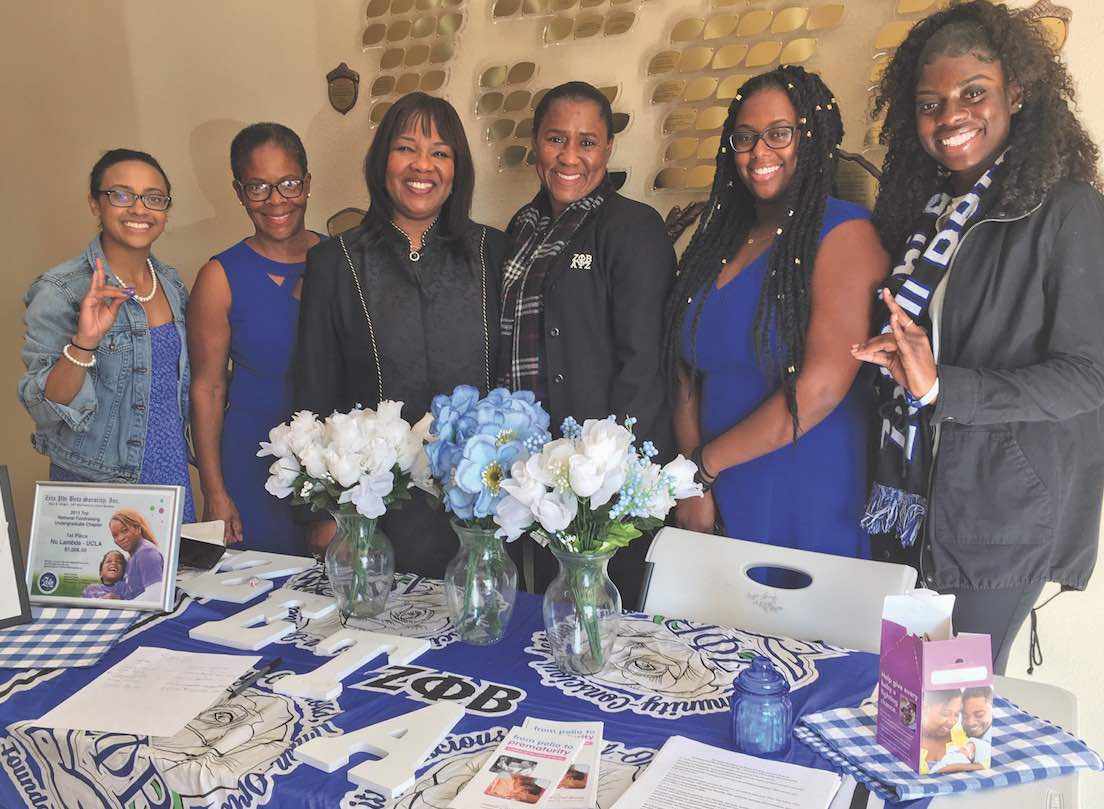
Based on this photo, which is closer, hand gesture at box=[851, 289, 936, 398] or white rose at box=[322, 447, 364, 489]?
white rose at box=[322, 447, 364, 489]

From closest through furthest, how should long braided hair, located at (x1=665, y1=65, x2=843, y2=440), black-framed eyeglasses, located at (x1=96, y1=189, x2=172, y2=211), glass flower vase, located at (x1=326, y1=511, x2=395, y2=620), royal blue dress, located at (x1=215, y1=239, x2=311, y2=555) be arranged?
1. glass flower vase, located at (x1=326, y1=511, x2=395, y2=620)
2. long braided hair, located at (x1=665, y1=65, x2=843, y2=440)
3. black-framed eyeglasses, located at (x1=96, y1=189, x2=172, y2=211)
4. royal blue dress, located at (x1=215, y1=239, x2=311, y2=555)

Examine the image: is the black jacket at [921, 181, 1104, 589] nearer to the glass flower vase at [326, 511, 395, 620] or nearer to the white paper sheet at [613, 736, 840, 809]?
the white paper sheet at [613, 736, 840, 809]

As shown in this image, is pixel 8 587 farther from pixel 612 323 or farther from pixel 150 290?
pixel 612 323

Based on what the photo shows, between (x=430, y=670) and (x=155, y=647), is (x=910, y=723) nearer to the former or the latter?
(x=430, y=670)

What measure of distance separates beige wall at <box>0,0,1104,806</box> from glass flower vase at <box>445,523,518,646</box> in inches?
56.8

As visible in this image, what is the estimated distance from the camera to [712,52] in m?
2.40

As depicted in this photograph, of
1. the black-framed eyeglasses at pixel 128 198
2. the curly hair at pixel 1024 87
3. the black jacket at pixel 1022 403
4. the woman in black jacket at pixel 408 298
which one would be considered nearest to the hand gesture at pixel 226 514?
the woman in black jacket at pixel 408 298

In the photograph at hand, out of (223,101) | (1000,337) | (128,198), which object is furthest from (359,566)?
(223,101)

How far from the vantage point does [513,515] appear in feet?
4.13

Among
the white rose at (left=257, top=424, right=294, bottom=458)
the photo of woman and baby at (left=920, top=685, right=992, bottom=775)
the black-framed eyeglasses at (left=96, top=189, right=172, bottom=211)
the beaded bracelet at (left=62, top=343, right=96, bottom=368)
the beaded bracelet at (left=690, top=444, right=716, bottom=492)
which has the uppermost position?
the black-framed eyeglasses at (left=96, top=189, right=172, bottom=211)

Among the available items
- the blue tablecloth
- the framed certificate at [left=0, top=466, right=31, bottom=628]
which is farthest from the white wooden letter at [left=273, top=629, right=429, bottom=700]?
the framed certificate at [left=0, top=466, right=31, bottom=628]

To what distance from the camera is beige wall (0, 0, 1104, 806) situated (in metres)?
2.22

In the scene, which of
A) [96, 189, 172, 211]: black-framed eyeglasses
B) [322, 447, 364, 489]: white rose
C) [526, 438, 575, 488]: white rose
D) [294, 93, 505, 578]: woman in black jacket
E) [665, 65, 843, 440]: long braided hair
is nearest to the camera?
[526, 438, 575, 488]: white rose

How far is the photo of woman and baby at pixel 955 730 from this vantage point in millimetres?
1053
